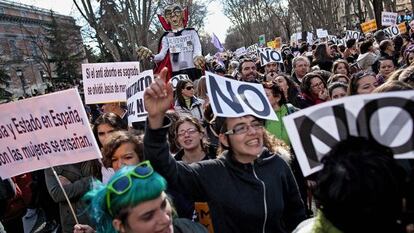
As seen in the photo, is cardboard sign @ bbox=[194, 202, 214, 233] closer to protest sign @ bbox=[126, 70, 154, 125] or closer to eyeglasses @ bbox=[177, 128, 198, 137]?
eyeglasses @ bbox=[177, 128, 198, 137]

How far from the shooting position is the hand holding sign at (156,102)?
2400 millimetres

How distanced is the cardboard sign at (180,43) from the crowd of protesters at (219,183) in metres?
3.83

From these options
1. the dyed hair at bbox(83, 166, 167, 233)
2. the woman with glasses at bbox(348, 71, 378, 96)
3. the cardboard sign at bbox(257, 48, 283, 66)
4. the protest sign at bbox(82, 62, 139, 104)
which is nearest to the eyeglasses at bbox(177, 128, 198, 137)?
the dyed hair at bbox(83, 166, 167, 233)

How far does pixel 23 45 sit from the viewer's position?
6066cm

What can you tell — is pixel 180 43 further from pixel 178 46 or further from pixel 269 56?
pixel 269 56

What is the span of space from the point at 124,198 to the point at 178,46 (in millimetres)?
6609

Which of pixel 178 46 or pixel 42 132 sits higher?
pixel 178 46

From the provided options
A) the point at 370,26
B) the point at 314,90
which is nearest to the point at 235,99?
the point at 314,90

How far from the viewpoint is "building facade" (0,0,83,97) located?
55.5 metres

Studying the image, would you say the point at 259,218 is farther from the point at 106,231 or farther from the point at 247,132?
the point at 106,231

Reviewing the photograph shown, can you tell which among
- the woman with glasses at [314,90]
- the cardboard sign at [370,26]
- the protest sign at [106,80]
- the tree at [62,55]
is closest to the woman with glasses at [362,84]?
the woman with glasses at [314,90]

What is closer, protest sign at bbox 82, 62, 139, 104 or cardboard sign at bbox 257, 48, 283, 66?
protest sign at bbox 82, 62, 139, 104

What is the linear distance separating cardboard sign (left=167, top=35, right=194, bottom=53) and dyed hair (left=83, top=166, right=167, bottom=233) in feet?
21.0

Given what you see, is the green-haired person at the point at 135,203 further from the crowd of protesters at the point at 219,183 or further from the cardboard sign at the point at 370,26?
the cardboard sign at the point at 370,26
